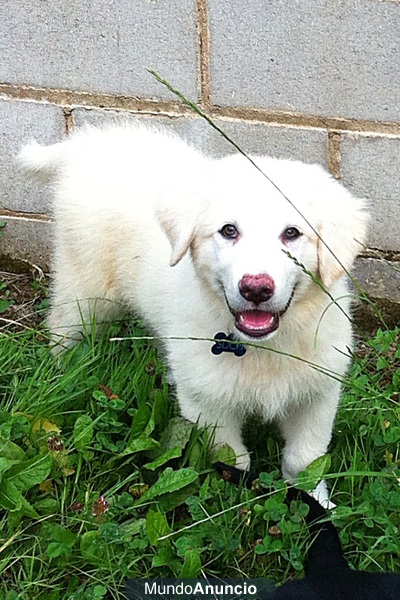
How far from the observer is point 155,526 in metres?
2.21

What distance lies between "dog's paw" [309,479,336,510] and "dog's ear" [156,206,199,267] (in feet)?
2.63

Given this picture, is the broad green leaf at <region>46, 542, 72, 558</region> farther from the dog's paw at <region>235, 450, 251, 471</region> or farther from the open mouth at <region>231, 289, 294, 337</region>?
the open mouth at <region>231, 289, 294, 337</region>

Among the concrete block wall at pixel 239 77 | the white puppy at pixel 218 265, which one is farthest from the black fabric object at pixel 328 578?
the concrete block wall at pixel 239 77

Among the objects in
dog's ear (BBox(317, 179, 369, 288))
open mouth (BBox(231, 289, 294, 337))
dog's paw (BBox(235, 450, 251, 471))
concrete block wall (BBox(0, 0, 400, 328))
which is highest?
concrete block wall (BBox(0, 0, 400, 328))

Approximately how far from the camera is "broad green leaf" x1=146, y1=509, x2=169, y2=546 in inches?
86.6

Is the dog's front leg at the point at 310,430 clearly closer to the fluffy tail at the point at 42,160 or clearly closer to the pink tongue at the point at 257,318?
the pink tongue at the point at 257,318

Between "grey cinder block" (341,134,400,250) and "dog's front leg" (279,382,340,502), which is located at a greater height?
"grey cinder block" (341,134,400,250)

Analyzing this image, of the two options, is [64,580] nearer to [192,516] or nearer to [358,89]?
[192,516]

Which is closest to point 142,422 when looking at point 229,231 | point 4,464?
point 4,464

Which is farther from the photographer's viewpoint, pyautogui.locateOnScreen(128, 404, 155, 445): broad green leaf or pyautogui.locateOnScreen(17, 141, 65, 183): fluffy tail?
pyautogui.locateOnScreen(17, 141, 65, 183): fluffy tail

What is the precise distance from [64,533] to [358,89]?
1956 mm

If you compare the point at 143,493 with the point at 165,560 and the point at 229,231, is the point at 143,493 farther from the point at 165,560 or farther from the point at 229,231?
the point at 229,231

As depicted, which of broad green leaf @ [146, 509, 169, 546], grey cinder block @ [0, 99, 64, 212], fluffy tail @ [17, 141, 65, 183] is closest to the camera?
broad green leaf @ [146, 509, 169, 546]

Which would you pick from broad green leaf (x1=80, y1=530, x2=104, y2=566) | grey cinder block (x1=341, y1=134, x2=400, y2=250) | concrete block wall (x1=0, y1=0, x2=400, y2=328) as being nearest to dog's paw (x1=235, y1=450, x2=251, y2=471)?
broad green leaf (x1=80, y1=530, x2=104, y2=566)
